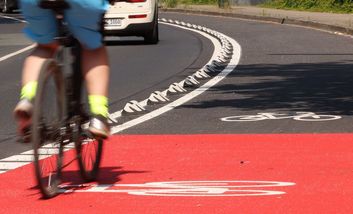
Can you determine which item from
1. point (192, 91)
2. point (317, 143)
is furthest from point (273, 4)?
point (317, 143)

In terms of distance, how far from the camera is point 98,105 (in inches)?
305

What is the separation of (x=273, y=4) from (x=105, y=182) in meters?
42.6

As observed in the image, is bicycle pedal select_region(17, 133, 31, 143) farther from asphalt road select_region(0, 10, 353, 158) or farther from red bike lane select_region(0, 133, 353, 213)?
asphalt road select_region(0, 10, 353, 158)

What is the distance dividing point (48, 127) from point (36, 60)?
47 cm

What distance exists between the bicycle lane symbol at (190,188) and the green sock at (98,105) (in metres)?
0.53

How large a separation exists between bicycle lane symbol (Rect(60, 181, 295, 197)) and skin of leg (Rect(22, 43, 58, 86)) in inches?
29.4

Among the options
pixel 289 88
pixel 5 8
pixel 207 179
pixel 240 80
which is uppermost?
pixel 207 179

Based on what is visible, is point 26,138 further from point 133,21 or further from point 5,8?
point 5,8

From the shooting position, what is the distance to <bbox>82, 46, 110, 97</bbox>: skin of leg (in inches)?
308

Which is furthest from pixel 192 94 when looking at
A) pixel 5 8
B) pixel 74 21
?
pixel 5 8

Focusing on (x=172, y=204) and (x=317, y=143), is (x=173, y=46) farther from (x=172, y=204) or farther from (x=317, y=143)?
(x=172, y=204)

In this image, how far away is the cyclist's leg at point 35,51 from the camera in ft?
24.6

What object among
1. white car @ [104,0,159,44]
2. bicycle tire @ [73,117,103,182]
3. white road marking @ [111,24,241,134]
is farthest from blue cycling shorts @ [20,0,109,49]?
white car @ [104,0,159,44]

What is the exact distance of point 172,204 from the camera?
7.39 metres
